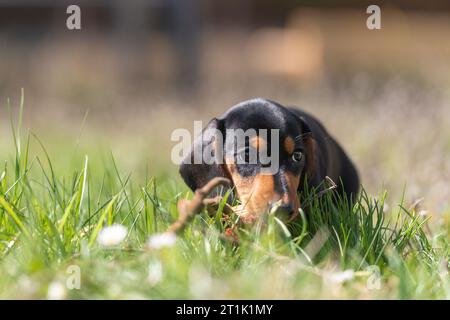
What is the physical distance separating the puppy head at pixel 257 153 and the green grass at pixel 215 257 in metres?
0.16

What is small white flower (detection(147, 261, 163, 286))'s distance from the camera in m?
2.87

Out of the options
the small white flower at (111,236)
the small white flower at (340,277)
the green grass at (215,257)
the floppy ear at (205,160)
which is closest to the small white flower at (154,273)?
the green grass at (215,257)

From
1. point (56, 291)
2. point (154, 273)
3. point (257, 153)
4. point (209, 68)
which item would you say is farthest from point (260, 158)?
point (209, 68)

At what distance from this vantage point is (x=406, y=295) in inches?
116

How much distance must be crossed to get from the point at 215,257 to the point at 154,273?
15.7 inches

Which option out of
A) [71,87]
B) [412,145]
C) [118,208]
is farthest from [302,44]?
[118,208]

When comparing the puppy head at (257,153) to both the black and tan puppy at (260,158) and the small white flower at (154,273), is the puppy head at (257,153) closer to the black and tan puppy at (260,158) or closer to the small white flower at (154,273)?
the black and tan puppy at (260,158)

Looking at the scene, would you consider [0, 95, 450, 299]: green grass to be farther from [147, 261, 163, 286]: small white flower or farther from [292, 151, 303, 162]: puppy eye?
[292, 151, 303, 162]: puppy eye

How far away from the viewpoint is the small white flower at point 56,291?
285 cm

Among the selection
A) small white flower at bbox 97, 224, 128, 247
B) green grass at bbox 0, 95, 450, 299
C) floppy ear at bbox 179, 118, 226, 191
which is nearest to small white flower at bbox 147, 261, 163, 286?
green grass at bbox 0, 95, 450, 299

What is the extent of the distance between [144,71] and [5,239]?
992 centimetres

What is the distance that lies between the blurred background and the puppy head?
306 cm
